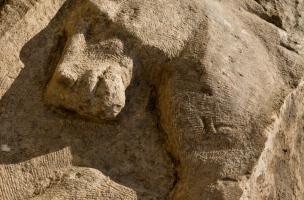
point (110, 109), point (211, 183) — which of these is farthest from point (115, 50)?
point (211, 183)

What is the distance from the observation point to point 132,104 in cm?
158

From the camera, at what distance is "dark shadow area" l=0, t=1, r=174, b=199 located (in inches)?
58.8

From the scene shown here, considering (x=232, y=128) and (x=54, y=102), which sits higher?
(x=232, y=128)

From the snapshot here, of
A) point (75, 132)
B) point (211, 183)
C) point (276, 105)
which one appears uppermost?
point (276, 105)

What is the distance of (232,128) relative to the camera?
154 centimetres

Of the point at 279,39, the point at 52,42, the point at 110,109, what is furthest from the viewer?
the point at 279,39

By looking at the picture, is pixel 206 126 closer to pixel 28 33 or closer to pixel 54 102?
pixel 54 102

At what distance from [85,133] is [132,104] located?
0.15m

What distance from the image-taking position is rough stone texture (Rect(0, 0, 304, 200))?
1479 millimetres

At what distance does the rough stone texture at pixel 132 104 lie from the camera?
4.85 feet

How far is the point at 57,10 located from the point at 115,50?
24 centimetres

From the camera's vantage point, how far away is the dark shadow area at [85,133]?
1493 millimetres

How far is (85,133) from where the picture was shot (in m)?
1.54

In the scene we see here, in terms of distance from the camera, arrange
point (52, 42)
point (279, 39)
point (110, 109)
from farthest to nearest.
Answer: point (279, 39) < point (52, 42) < point (110, 109)
